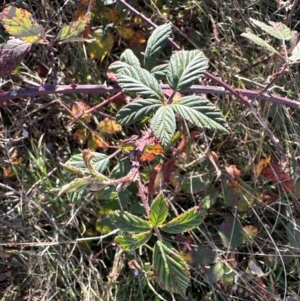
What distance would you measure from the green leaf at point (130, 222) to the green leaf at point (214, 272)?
44 cm

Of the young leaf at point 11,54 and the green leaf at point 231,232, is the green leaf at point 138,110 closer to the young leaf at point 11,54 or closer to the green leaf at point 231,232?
the young leaf at point 11,54

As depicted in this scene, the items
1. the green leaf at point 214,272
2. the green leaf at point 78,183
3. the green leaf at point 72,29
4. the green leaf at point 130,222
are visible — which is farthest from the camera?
the green leaf at point 214,272

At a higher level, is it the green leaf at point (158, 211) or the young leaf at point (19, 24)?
the young leaf at point (19, 24)

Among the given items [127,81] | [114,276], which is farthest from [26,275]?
[127,81]

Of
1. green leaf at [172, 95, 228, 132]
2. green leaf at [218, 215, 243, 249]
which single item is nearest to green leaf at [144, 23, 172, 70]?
green leaf at [172, 95, 228, 132]

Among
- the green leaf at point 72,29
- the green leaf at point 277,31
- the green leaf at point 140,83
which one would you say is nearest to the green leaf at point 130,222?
the green leaf at point 140,83

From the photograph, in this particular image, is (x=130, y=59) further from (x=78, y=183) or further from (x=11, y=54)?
(x=78, y=183)

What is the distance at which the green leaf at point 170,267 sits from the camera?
100 cm

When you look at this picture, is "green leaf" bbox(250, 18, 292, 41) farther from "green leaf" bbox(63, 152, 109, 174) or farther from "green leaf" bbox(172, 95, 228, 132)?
"green leaf" bbox(63, 152, 109, 174)

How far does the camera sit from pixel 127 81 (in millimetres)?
1050

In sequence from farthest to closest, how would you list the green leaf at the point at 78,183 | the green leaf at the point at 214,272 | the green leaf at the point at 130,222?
the green leaf at the point at 214,272 < the green leaf at the point at 130,222 < the green leaf at the point at 78,183

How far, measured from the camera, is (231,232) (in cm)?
141

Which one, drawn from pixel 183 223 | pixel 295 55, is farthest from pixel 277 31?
pixel 183 223

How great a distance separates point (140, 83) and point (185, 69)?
0.32 feet
